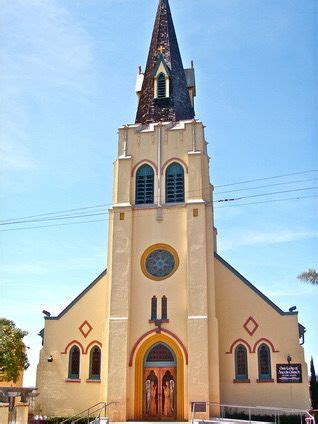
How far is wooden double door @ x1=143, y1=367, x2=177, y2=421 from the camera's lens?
25.9 m

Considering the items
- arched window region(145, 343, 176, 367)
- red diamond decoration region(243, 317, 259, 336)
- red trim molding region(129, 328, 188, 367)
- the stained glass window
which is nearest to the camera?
red trim molding region(129, 328, 188, 367)

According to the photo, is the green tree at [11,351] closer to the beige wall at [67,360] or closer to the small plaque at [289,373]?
the beige wall at [67,360]

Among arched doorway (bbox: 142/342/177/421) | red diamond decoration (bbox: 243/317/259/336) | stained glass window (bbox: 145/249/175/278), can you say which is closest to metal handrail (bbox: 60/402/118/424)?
arched doorway (bbox: 142/342/177/421)

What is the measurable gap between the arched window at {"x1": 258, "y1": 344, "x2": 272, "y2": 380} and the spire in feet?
48.6

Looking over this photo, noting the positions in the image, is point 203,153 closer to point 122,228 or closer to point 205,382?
point 122,228

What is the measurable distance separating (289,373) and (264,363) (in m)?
1.37

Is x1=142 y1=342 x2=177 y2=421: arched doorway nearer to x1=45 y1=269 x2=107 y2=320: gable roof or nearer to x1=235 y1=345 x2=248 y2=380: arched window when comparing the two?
x1=235 y1=345 x2=248 y2=380: arched window

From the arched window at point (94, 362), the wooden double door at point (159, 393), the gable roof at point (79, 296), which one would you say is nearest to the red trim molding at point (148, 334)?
the wooden double door at point (159, 393)

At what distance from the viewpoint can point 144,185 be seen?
99.1 feet

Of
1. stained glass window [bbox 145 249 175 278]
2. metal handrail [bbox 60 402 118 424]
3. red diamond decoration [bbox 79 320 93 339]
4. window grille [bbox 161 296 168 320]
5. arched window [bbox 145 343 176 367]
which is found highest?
stained glass window [bbox 145 249 175 278]

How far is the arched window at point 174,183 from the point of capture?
1165 inches

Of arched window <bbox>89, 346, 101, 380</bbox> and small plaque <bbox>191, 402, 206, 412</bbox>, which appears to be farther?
arched window <bbox>89, 346, 101, 380</bbox>

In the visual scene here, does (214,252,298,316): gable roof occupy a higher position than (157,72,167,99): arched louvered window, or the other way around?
(157,72,167,99): arched louvered window

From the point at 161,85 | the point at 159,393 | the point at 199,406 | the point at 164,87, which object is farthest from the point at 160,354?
the point at 161,85
